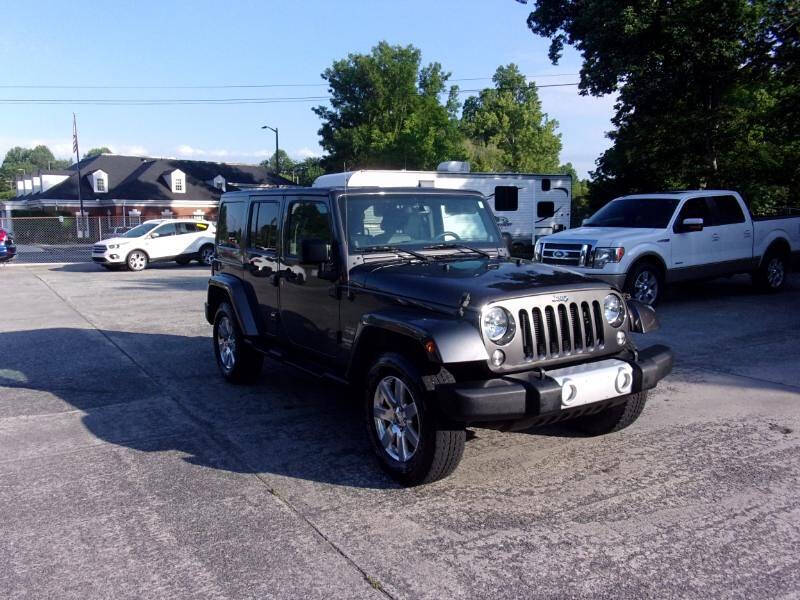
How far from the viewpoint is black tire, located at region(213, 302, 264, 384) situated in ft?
22.2

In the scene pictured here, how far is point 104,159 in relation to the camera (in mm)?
55469

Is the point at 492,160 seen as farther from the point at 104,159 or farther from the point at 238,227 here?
the point at 238,227

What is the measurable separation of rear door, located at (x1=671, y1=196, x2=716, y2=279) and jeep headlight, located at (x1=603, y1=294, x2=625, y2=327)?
283 inches

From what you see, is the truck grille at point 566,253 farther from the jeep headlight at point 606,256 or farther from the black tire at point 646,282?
the black tire at point 646,282

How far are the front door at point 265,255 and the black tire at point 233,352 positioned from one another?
1.44 ft

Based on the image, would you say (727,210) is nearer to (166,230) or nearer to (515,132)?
(166,230)

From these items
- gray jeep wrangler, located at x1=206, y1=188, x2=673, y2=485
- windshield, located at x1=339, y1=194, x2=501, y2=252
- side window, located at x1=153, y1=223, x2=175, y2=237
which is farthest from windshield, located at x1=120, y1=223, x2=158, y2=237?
windshield, located at x1=339, y1=194, x2=501, y2=252

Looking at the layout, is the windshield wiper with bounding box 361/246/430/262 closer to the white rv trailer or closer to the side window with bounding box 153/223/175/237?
the white rv trailer

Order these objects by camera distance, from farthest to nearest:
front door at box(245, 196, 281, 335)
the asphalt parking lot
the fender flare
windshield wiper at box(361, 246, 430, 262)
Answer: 1. the fender flare
2. front door at box(245, 196, 281, 335)
3. windshield wiper at box(361, 246, 430, 262)
4. the asphalt parking lot

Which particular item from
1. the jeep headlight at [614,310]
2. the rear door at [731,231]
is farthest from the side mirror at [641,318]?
the rear door at [731,231]

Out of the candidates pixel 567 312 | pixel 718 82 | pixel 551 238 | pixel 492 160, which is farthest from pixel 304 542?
pixel 492 160

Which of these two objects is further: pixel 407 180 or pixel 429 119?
pixel 429 119

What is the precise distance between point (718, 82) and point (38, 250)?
31180 millimetres

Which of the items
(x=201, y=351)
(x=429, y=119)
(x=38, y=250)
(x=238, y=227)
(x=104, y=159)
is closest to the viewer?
(x=238, y=227)
